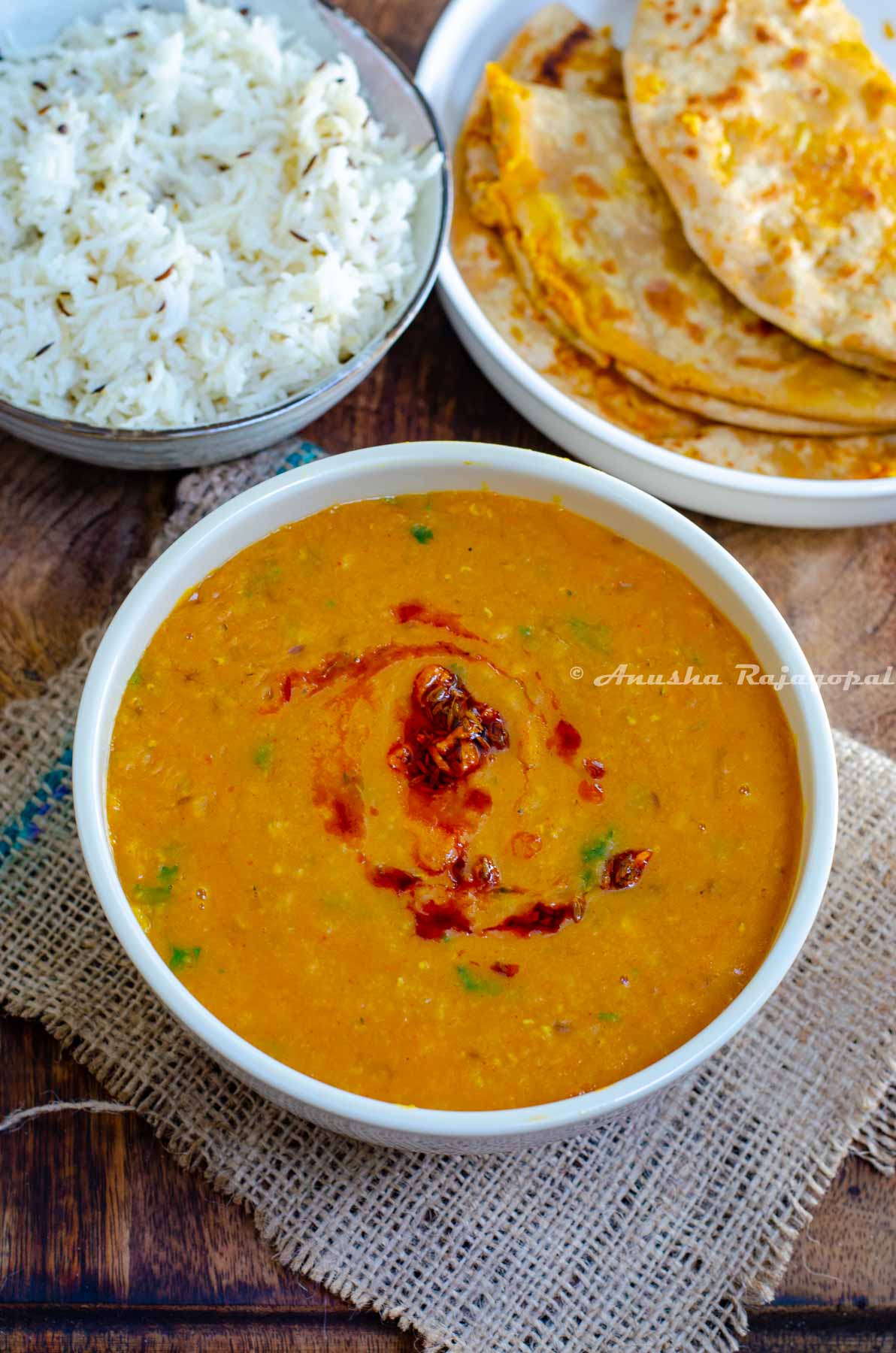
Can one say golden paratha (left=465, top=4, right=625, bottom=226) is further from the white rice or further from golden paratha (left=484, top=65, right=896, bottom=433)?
the white rice

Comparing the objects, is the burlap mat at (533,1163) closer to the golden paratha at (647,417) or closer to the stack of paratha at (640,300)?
the golden paratha at (647,417)

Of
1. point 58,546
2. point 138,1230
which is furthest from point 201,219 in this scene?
point 138,1230

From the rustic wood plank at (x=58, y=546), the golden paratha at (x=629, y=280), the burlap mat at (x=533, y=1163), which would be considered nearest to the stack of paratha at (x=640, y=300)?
the golden paratha at (x=629, y=280)

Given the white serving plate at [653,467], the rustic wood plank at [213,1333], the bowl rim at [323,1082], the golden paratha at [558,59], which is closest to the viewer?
the bowl rim at [323,1082]

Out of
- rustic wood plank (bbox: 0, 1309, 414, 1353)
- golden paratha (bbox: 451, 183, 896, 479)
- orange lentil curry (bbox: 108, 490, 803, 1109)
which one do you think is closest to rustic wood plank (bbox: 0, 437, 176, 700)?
orange lentil curry (bbox: 108, 490, 803, 1109)

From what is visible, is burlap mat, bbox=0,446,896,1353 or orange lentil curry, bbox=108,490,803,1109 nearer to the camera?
orange lentil curry, bbox=108,490,803,1109

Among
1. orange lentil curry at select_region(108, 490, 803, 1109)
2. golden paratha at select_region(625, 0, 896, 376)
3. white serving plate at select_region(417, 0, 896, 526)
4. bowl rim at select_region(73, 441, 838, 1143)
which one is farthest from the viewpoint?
golden paratha at select_region(625, 0, 896, 376)

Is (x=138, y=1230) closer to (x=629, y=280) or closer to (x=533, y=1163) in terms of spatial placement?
(x=533, y=1163)
